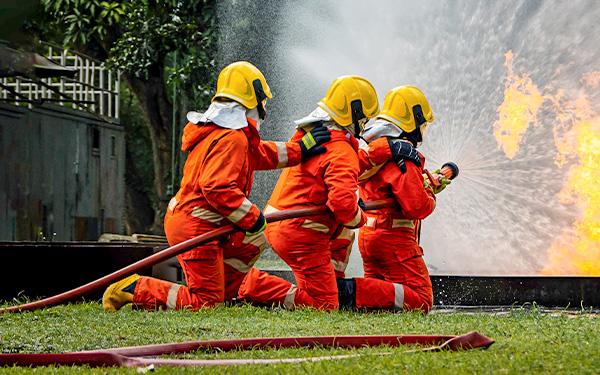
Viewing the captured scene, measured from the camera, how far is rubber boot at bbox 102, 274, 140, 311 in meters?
7.97

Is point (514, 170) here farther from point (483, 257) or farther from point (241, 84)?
point (241, 84)

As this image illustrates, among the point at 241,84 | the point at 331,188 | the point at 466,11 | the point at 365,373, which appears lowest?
the point at 365,373

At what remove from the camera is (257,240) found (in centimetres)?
817

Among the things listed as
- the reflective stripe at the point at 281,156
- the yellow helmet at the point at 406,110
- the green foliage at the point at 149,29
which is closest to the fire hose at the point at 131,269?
the reflective stripe at the point at 281,156

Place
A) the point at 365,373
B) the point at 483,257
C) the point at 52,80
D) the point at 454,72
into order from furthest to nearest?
the point at 52,80 → the point at 454,72 → the point at 483,257 → the point at 365,373

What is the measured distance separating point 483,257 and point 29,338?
713 cm

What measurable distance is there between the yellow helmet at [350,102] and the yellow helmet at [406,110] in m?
0.21

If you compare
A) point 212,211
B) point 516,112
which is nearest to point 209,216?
point 212,211

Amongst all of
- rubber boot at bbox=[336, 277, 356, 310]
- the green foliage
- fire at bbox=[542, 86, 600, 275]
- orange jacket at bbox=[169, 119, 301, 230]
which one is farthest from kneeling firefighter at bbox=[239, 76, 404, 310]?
the green foliage

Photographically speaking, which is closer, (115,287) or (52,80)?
(115,287)

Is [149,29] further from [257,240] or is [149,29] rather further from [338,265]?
[257,240]

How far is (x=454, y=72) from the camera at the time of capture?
1317cm

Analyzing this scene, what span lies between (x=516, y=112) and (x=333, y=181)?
480 cm

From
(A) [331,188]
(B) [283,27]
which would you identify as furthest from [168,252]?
(B) [283,27]
